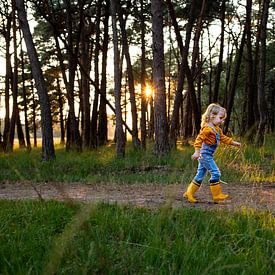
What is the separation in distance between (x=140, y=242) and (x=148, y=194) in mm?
3489

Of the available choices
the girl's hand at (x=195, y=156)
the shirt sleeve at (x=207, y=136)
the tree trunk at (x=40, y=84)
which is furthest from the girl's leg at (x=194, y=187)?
the tree trunk at (x=40, y=84)

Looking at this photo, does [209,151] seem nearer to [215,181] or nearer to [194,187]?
[215,181]

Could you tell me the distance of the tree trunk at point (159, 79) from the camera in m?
13.7

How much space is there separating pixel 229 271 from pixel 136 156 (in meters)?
11.8

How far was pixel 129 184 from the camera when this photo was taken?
948 cm

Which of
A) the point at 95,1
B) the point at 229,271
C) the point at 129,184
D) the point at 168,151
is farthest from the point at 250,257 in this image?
the point at 95,1

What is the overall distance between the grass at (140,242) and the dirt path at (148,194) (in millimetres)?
600

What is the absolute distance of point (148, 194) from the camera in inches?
301

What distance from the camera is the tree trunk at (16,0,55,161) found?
14.3m

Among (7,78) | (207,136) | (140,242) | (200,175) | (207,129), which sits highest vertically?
(7,78)

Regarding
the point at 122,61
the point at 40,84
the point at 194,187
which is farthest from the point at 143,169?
the point at 122,61

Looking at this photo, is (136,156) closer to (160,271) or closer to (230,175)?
(230,175)

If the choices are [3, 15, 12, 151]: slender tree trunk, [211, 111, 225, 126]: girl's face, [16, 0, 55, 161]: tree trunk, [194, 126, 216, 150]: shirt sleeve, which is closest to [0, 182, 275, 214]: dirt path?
[194, 126, 216, 150]: shirt sleeve

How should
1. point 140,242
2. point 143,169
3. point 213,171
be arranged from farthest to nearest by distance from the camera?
point 143,169 < point 213,171 < point 140,242
